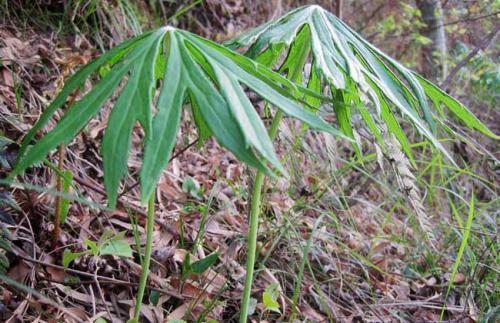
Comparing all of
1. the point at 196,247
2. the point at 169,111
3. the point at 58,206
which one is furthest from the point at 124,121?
the point at 196,247

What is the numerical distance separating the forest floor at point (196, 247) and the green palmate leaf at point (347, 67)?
0.75 ft

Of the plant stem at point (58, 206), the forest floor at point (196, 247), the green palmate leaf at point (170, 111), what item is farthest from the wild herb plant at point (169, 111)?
the plant stem at point (58, 206)

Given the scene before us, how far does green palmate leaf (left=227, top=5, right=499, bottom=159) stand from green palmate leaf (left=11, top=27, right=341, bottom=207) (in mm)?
79

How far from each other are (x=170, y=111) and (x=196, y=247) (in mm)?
705

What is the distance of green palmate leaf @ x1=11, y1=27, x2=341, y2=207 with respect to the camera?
57cm

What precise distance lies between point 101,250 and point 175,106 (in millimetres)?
569

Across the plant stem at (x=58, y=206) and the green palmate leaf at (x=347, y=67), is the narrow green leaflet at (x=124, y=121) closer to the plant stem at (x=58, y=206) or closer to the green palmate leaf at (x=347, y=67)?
the green palmate leaf at (x=347, y=67)

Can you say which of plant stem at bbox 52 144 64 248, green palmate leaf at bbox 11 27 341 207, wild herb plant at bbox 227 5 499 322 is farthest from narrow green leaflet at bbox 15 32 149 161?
plant stem at bbox 52 144 64 248

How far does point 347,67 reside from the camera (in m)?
0.73

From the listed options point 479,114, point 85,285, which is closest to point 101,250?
point 85,285

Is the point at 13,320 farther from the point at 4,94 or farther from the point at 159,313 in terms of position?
the point at 4,94

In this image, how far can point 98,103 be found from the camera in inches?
24.9

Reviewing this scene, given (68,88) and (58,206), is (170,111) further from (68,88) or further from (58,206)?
(58,206)

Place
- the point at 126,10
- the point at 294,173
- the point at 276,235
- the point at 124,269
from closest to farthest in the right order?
the point at 124,269, the point at 276,235, the point at 294,173, the point at 126,10
